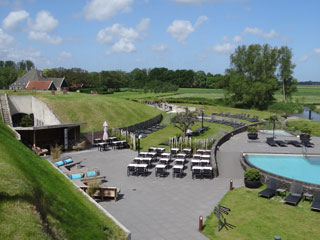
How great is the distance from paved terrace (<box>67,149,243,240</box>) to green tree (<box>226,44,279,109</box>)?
5458 centimetres

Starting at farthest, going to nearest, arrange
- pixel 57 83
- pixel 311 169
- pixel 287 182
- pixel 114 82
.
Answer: pixel 114 82
pixel 57 83
pixel 311 169
pixel 287 182

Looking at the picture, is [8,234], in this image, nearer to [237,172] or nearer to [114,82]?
[237,172]

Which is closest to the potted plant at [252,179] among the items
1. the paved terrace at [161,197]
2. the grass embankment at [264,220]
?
the paved terrace at [161,197]

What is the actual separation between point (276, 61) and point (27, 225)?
252 feet

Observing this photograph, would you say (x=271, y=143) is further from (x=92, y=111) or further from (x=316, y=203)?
(x=92, y=111)

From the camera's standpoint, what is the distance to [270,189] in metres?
16.7

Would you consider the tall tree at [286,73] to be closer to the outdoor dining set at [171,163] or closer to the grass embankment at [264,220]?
the outdoor dining set at [171,163]

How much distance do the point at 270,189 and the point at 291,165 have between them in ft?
27.0

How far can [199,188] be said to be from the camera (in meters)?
17.7

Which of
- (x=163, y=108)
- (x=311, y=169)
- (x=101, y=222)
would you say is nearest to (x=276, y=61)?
(x=163, y=108)

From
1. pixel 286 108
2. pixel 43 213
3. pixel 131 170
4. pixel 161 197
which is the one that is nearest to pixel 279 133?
pixel 131 170

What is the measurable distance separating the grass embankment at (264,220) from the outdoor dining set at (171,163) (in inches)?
136

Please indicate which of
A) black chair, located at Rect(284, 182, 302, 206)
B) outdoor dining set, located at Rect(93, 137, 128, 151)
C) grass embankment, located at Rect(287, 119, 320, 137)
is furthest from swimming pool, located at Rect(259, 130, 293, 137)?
black chair, located at Rect(284, 182, 302, 206)

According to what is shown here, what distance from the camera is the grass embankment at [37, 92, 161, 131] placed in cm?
3547
